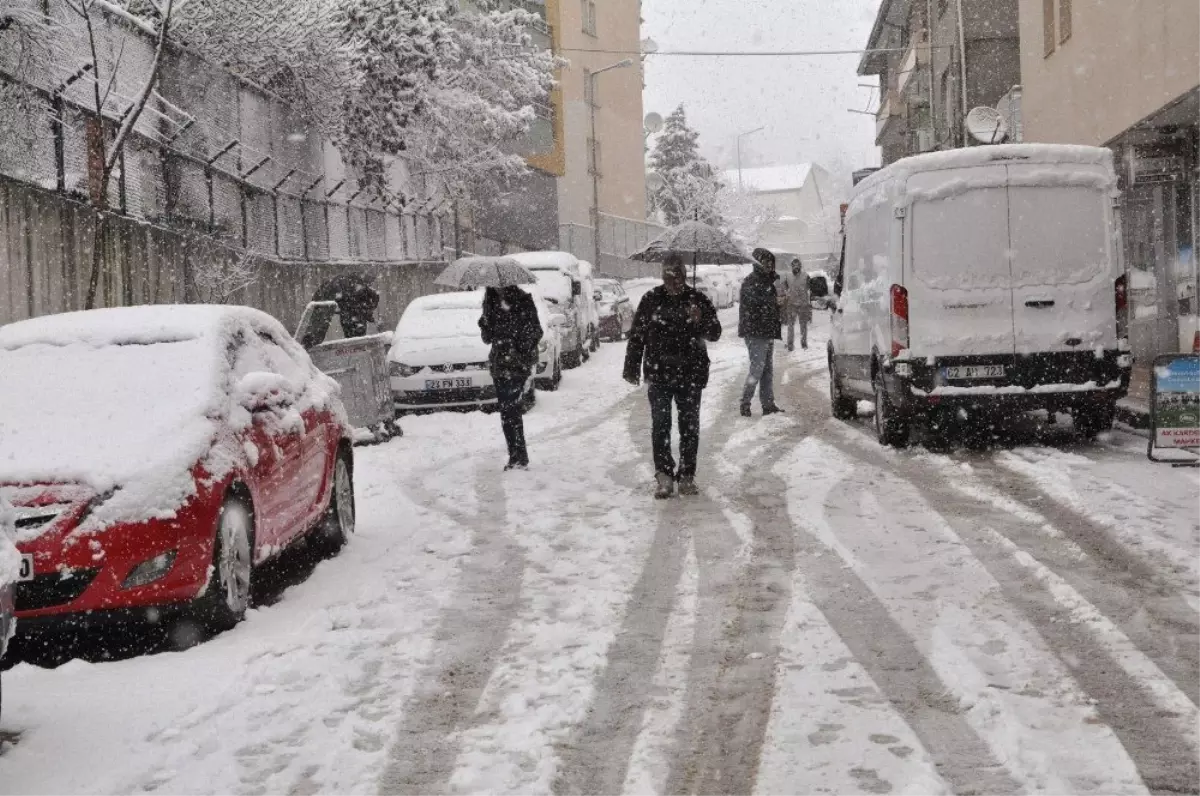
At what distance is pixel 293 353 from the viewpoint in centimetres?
902

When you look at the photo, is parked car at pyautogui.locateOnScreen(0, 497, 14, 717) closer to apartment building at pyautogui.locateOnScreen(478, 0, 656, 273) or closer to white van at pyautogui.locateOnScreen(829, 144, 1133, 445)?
white van at pyautogui.locateOnScreen(829, 144, 1133, 445)

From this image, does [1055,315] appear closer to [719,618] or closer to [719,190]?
[719,618]

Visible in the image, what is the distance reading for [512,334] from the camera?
12148 millimetres

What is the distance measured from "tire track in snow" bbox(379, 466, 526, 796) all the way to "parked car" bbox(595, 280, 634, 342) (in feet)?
81.5

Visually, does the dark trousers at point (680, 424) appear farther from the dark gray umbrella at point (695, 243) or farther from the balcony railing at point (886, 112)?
the balcony railing at point (886, 112)

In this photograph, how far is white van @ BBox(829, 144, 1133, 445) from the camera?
1178 centimetres

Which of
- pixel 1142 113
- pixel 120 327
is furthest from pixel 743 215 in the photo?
pixel 120 327

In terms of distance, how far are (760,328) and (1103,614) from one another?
9852 mm

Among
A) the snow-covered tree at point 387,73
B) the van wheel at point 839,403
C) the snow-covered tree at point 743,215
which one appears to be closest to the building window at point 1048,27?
the van wheel at point 839,403

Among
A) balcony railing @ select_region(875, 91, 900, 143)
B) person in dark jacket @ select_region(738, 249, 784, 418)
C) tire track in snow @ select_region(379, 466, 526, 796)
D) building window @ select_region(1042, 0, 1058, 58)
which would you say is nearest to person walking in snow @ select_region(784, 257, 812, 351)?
building window @ select_region(1042, 0, 1058, 58)

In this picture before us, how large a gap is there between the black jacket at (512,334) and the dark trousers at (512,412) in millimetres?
70

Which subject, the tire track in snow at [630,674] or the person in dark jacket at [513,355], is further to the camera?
the person in dark jacket at [513,355]

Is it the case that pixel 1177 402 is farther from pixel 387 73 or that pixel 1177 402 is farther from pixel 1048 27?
pixel 387 73

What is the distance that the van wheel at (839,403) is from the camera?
51.5 ft
